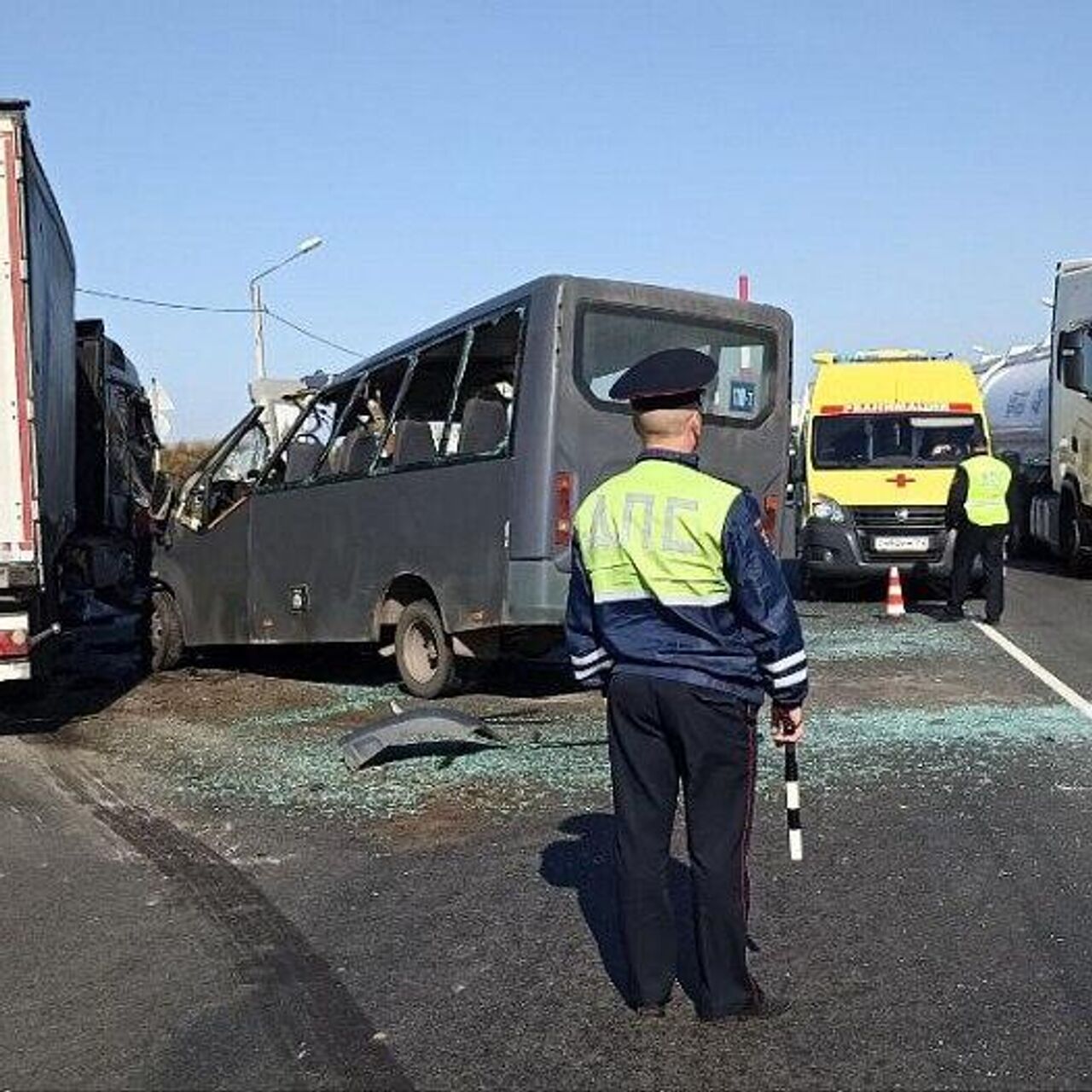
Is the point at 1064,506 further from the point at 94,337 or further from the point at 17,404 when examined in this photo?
the point at 17,404

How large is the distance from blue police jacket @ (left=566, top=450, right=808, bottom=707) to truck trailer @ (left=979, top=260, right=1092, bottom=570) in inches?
464

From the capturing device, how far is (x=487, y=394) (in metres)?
8.71

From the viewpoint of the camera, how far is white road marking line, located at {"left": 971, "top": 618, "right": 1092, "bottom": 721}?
864cm

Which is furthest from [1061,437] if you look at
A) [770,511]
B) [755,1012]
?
[755,1012]

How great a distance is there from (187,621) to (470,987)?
7.50m

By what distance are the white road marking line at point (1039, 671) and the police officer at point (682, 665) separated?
4895 millimetres

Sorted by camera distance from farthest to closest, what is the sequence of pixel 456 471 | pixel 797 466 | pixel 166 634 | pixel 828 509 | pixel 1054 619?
pixel 797 466, pixel 828 509, pixel 1054 619, pixel 166 634, pixel 456 471

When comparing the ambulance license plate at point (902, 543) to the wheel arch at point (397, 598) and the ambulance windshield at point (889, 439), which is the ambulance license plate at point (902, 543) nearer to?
the ambulance windshield at point (889, 439)

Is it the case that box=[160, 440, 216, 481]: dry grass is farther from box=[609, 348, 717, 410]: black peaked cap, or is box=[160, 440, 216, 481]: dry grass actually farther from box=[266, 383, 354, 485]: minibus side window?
box=[609, 348, 717, 410]: black peaked cap

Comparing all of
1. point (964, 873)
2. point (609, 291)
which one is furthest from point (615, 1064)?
point (609, 291)

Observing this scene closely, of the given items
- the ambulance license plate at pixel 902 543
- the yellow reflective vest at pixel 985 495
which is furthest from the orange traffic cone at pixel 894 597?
the yellow reflective vest at pixel 985 495

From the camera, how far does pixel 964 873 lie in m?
5.25

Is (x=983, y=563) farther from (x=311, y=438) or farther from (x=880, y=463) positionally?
(x=311, y=438)

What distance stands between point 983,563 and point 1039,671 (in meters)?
3.64
